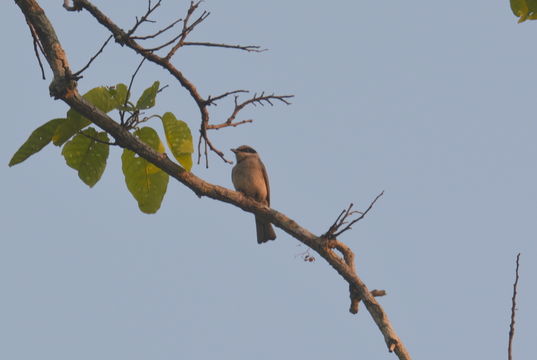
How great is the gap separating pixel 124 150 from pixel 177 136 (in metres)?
0.33

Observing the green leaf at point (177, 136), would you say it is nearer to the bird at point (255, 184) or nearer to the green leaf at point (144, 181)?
the green leaf at point (144, 181)

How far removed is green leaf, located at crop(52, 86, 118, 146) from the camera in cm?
417

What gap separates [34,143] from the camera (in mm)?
4039

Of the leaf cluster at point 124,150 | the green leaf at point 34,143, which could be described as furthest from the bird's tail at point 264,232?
the green leaf at point 34,143

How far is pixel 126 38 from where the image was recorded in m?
4.29

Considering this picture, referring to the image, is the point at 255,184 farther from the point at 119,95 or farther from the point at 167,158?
the point at 119,95

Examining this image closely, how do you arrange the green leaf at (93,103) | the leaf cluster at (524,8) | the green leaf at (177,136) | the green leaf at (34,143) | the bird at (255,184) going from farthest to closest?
1. the bird at (255,184)
2. the green leaf at (177,136)
3. the green leaf at (93,103)
4. the green leaf at (34,143)
5. the leaf cluster at (524,8)

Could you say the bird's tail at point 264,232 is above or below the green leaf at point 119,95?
above

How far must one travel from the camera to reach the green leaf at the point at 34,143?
4027mm

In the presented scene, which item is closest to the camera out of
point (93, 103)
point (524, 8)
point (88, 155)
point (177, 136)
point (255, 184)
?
point (524, 8)

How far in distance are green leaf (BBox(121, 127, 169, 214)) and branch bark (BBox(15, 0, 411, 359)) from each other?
0.09m

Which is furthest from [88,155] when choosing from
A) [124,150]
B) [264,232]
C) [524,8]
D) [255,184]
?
[264,232]

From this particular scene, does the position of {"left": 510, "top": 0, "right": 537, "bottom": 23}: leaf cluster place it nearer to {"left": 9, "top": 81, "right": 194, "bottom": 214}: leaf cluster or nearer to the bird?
{"left": 9, "top": 81, "right": 194, "bottom": 214}: leaf cluster

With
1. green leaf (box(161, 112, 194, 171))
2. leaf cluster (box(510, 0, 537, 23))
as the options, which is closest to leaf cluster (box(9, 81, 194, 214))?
green leaf (box(161, 112, 194, 171))
